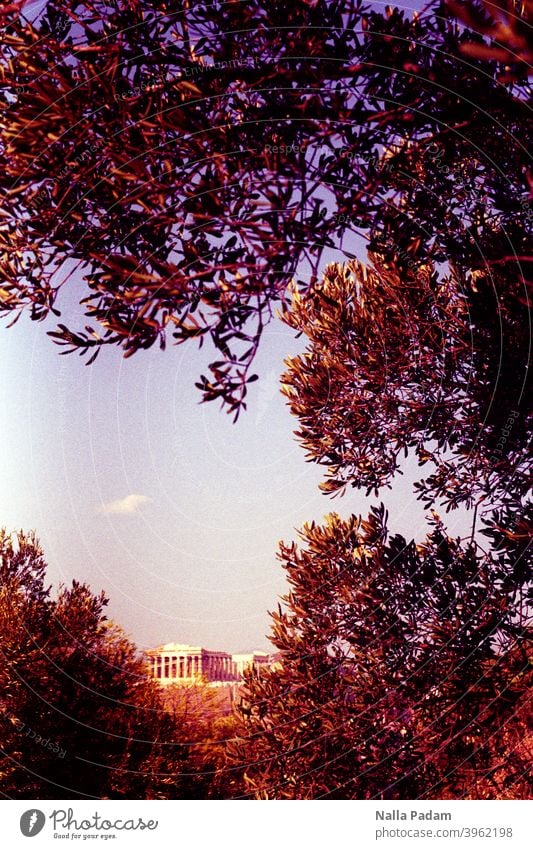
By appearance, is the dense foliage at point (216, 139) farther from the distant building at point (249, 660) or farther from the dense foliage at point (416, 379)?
the distant building at point (249, 660)

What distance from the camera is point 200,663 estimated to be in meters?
10.8

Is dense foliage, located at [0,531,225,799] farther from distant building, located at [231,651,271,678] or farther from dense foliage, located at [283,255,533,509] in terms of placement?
dense foliage, located at [283,255,533,509]

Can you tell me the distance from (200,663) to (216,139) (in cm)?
741

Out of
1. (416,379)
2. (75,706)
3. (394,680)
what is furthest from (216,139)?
(75,706)

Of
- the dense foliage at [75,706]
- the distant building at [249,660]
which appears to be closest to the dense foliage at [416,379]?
the distant building at [249,660]

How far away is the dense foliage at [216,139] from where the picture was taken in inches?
242

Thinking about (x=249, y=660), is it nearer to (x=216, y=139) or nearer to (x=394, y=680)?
(x=394, y=680)

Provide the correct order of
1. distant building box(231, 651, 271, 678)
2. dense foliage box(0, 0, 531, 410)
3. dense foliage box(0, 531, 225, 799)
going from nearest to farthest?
dense foliage box(0, 0, 531, 410) < distant building box(231, 651, 271, 678) < dense foliage box(0, 531, 225, 799)

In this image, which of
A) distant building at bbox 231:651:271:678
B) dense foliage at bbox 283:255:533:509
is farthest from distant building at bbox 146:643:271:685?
dense foliage at bbox 283:255:533:509

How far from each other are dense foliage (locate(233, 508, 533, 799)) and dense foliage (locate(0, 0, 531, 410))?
381cm

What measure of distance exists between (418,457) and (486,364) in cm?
153

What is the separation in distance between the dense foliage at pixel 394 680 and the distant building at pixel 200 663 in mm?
482

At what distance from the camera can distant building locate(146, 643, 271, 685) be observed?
394 inches
